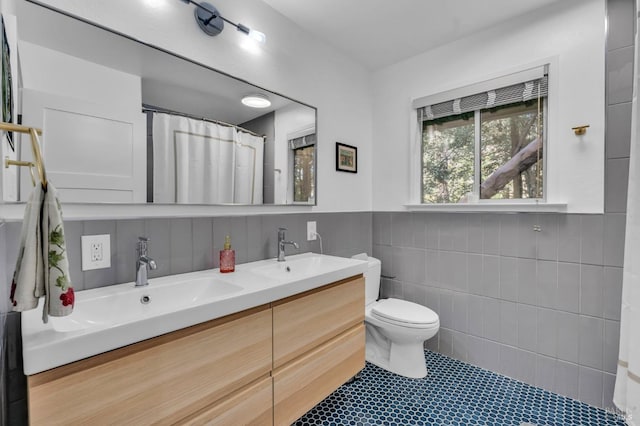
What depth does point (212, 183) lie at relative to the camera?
5.34 ft

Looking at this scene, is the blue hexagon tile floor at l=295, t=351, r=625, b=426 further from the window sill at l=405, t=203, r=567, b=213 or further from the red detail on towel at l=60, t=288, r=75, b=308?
the red detail on towel at l=60, t=288, r=75, b=308

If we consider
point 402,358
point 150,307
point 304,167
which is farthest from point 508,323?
point 150,307

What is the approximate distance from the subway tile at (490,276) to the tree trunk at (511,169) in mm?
450

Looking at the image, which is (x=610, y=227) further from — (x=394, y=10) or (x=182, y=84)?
(x=182, y=84)

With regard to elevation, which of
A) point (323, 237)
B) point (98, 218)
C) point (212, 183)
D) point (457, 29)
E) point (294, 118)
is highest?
point (457, 29)

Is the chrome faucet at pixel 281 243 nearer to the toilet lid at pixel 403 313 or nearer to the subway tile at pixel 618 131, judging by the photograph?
the toilet lid at pixel 403 313

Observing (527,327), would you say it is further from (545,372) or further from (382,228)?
(382,228)

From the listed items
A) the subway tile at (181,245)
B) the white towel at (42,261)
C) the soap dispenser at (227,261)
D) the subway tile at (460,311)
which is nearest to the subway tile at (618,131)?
the subway tile at (460,311)

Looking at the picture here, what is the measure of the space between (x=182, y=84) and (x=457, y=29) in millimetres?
1836

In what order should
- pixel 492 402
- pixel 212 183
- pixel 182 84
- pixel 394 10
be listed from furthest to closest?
1. pixel 394 10
2. pixel 492 402
3. pixel 212 183
4. pixel 182 84

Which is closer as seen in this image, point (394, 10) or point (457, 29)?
point (394, 10)

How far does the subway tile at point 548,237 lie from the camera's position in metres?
1.87

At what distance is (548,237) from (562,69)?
1007 millimetres

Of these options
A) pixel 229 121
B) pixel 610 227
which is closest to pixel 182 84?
pixel 229 121
